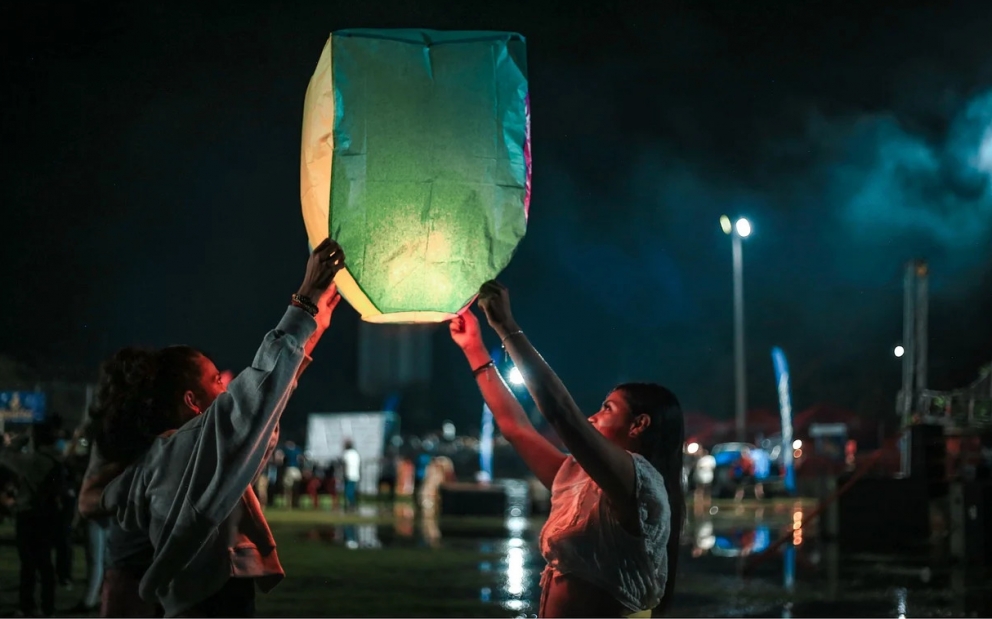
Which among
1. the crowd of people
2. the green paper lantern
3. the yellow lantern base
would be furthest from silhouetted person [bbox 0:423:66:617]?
the green paper lantern

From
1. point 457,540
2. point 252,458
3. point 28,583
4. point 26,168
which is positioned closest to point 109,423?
point 252,458

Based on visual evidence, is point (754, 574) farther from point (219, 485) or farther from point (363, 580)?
point (219, 485)

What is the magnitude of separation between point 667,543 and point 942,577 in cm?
1053

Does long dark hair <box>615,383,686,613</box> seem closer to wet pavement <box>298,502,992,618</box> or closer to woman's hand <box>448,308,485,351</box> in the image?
woman's hand <box>448,308,485,351</box>

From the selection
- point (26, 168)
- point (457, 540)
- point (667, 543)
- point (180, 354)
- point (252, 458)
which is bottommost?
point (457, 540)

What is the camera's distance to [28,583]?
848cm

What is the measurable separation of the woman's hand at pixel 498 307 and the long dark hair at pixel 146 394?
91cm

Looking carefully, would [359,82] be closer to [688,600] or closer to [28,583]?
[28,583]

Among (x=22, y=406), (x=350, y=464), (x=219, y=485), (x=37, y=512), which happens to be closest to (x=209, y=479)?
(x=219, y=485)

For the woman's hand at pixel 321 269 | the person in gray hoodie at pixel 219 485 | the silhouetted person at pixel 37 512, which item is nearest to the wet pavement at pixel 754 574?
the silhouetted person at pixel 37 512

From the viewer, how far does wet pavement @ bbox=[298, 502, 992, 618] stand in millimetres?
9922

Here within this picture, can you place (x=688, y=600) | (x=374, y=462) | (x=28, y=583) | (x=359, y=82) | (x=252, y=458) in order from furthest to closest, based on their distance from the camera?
1. (x=374, y=462)
2. (x=688, y=600)
3. (x=28, y=583)
4. (x=359, y=82)
5. (x=252, y=458)

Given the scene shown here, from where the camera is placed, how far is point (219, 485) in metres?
2.66

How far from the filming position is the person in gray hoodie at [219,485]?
2.66 m
